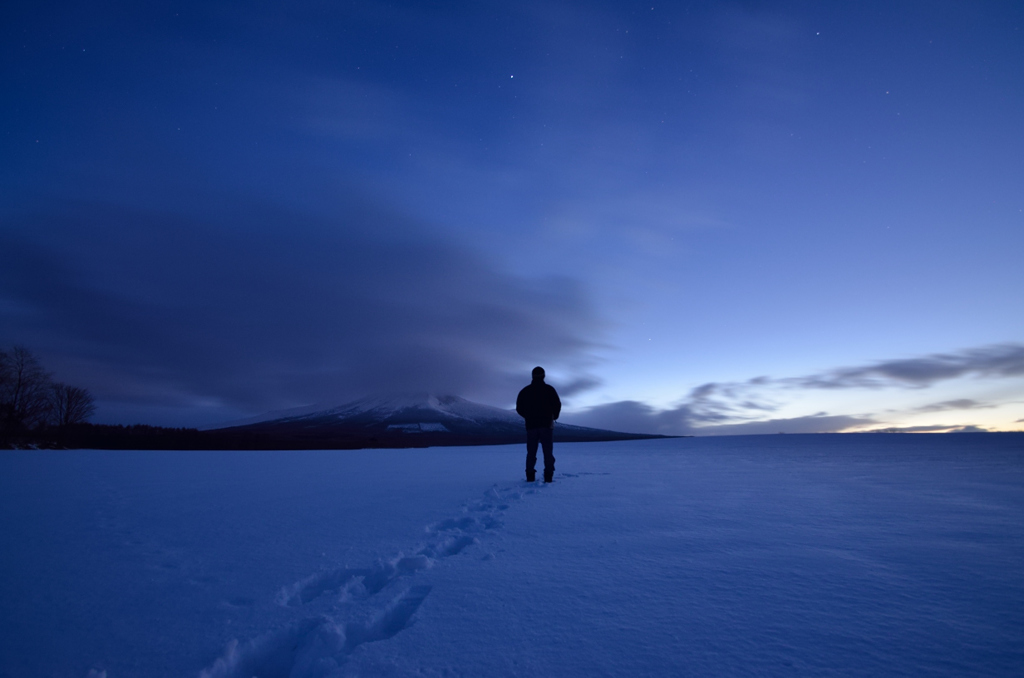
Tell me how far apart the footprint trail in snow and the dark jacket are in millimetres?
4763

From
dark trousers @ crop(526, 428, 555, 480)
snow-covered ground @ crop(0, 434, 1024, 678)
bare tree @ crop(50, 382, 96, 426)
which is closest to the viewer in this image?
snow-covered ground @ crop(0, 434, 1024, 678)

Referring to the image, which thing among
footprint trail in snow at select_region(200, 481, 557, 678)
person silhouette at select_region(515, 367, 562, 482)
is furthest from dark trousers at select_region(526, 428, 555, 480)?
footprint trail in snow at select_region(200, 481, 557, 678)

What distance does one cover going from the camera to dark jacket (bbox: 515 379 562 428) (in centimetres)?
868

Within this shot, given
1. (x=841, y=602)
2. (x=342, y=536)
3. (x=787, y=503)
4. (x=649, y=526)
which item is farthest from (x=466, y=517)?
(x=787, y=503)

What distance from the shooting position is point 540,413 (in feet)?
28.4

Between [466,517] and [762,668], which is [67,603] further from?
[762,668]

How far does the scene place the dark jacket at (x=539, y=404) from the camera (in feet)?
28.5

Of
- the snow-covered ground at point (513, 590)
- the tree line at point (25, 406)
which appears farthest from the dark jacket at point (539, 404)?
the tree line at point (25, 406)

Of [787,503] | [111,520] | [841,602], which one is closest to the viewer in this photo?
[841,602]

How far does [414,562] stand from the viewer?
11.3 feet

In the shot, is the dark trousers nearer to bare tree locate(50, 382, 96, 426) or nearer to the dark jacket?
the dark jacket

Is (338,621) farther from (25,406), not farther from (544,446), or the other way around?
(25,406)

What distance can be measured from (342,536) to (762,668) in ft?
11.5

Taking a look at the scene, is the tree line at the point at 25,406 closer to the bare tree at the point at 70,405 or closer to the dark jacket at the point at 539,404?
the bare tree at the point at 70,405
